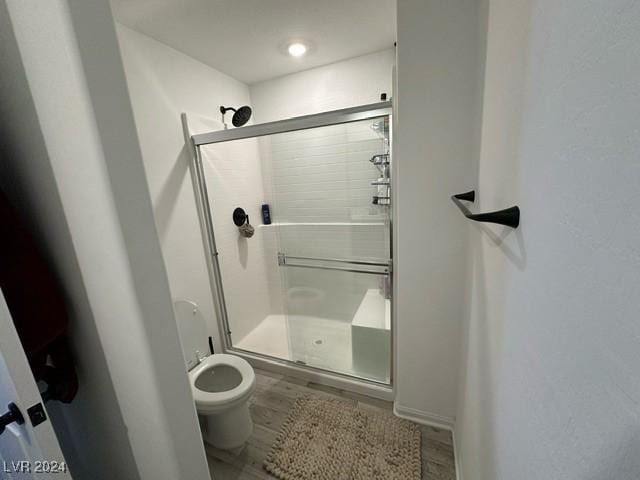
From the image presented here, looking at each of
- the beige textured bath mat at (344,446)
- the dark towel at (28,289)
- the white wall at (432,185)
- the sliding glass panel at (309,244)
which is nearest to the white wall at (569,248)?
the white wall at (432,185)

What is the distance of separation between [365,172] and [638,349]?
1.97 m

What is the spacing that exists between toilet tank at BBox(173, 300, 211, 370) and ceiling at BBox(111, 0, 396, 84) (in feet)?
5.60

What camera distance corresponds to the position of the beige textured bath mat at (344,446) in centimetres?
132

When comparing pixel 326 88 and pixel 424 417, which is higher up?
pixel 326 88

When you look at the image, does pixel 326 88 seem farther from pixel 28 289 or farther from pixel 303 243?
pixel 28 289

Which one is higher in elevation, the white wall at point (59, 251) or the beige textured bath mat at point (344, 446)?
the white wall at point (59, 251)

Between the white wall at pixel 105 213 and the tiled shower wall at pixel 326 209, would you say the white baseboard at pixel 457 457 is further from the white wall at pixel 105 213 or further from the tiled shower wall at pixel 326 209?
the white wall at pixel 105 213

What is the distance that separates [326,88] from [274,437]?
8.58 ft

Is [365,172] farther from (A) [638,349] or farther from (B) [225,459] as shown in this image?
(B) [225,459]

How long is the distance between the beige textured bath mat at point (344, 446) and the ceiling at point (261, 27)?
2.46 meters

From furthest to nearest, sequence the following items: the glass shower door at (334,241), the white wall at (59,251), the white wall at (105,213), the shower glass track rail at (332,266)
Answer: the shower glass track rail at (332,266), the glass shower door at (334,241), the white wall at (59,251), the white wall at (105,213)

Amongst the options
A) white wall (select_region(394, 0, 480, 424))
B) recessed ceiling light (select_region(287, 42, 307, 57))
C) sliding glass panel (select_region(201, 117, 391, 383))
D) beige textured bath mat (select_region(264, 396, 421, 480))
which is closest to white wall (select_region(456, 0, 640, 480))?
white wall (select_region(394, 0, 480, 424))

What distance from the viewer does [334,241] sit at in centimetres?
230

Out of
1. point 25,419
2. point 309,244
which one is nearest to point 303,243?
point 309,244
